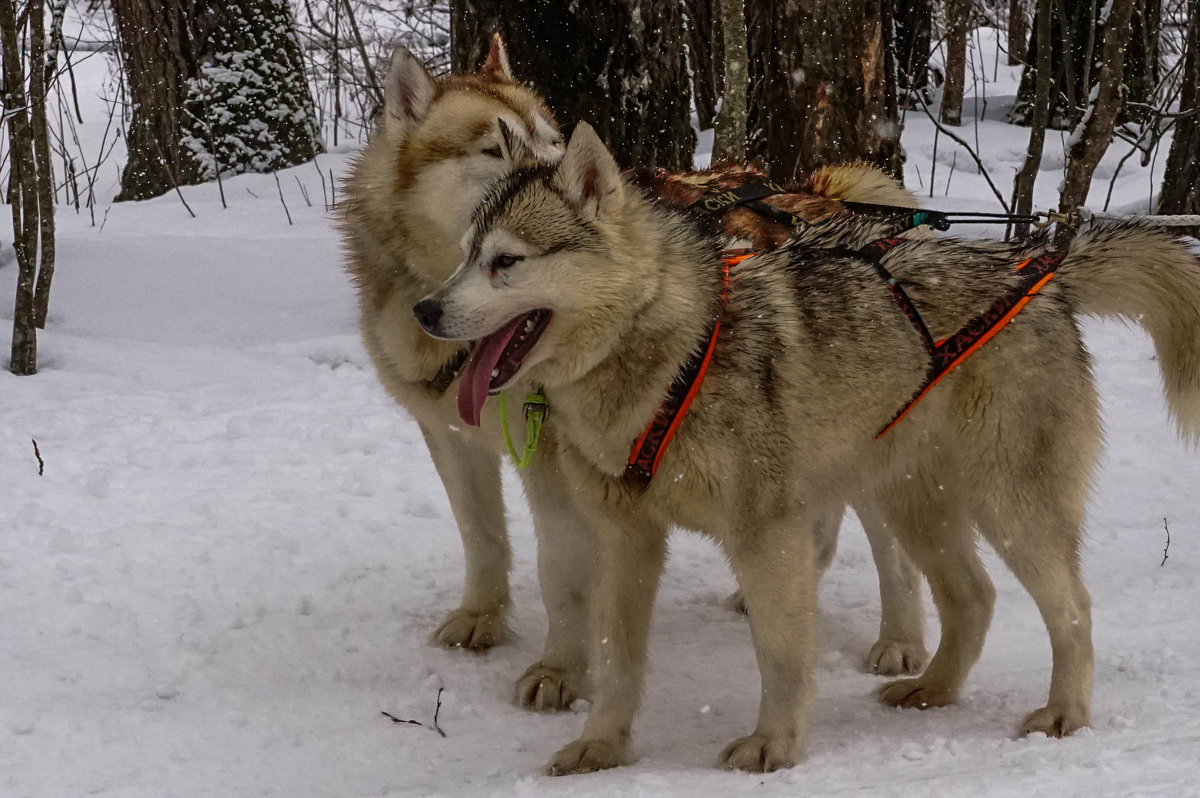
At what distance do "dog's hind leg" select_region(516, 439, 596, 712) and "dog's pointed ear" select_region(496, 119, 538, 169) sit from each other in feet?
3.39

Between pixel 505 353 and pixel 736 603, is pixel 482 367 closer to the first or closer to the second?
pixel 505 353

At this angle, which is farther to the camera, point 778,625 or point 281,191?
point 281,191

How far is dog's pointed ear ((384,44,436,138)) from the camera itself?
154 inches

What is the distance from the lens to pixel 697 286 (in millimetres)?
3289

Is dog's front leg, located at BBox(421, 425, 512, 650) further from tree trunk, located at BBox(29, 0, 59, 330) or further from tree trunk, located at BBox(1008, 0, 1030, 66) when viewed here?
tree trunk, located at BBox(1008, 0, 1030, 66)

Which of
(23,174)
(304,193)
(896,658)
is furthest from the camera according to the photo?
(304,193)

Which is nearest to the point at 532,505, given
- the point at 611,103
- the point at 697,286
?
the point at 697,286

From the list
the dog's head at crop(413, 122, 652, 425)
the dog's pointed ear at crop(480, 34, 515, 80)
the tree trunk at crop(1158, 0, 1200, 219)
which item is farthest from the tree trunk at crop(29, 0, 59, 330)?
the tree trunk at crop(1158, 0, 1200, 219)

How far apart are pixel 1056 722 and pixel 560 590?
5.34ft

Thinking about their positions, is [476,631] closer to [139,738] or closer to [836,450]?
[139,738]

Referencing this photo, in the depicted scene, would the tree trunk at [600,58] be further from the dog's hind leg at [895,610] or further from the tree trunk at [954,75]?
the tree trunk at [954,75]

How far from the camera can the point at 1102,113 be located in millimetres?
7164

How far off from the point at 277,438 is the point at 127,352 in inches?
58.8

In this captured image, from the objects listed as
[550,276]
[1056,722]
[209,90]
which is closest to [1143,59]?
[209,90]
